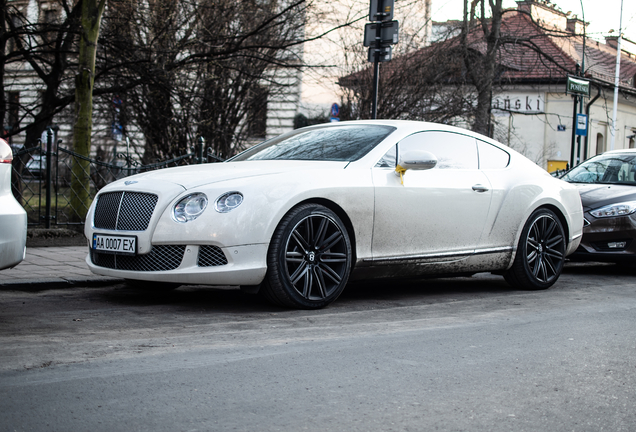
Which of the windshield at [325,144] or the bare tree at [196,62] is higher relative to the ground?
the bare tree at [196,62]

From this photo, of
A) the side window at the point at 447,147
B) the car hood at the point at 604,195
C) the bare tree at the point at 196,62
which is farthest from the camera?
the bare tree at the point at 196,62

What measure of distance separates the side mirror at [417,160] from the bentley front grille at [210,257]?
1733 mm

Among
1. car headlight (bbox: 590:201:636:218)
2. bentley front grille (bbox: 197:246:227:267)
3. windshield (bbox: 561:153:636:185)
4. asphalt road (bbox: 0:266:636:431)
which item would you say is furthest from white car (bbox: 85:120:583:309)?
windshield (bbox: 561:153:636:185)

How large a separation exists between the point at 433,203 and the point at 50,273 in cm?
362

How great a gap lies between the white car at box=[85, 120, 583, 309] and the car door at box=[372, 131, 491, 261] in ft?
0.04

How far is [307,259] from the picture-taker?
5555mm

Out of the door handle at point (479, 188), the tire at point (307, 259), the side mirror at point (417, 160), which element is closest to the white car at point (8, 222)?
the tire at point (307, 259)

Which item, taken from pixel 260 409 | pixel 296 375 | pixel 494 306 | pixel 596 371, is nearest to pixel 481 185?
pixel 494 306

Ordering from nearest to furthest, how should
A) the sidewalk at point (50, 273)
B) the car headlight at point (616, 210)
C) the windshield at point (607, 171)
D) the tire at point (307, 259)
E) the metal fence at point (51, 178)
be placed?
the tire at point (307, 259) < the sidewalk at point (50, 273) < the car headlight at point (616, 210) < the windshield at point (607, 171) < the metal fence at point (51, 178)

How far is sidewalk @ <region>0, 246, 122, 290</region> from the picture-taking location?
6.64 m

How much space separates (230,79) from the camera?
19.3m

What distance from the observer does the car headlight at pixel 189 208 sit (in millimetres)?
5277

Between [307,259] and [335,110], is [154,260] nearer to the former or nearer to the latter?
[307,259]

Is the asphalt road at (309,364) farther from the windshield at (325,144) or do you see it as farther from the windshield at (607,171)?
the windshield at (607,171)
